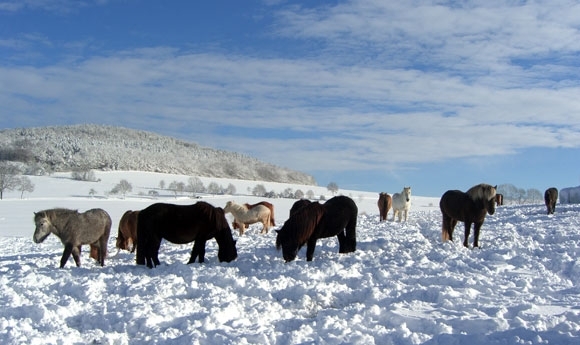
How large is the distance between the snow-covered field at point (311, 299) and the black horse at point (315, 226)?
0.35 meters

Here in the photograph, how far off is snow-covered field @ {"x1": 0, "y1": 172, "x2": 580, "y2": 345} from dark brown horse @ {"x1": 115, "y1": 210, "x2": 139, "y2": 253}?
1.58 m

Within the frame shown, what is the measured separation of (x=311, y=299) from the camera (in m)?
6.92

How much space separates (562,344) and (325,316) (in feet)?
8.07

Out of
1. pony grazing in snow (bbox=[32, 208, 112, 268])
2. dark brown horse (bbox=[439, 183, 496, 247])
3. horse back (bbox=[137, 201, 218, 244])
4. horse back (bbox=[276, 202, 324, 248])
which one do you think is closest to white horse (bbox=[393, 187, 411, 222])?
dark brown horse (bbox=[439, 183, 496, 247])

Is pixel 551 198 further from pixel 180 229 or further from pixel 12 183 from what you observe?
pixel 12 183

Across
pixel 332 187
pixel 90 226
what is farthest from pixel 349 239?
pixel 332 187

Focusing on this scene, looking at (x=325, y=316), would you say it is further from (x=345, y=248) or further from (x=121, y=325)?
(x=345, y=248)

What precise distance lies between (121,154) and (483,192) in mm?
114480

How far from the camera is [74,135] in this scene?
148750 mm

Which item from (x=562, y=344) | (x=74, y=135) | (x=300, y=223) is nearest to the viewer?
(x=562, y=344)

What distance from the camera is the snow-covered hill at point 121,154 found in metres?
104

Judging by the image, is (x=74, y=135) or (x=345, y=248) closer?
(x=345, y=248)

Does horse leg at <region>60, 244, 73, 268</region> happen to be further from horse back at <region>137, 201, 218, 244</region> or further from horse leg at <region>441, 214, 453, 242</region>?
horse leg at <region>441, 214, 453, 242</region>

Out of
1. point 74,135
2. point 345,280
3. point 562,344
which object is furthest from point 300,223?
point 74,135
